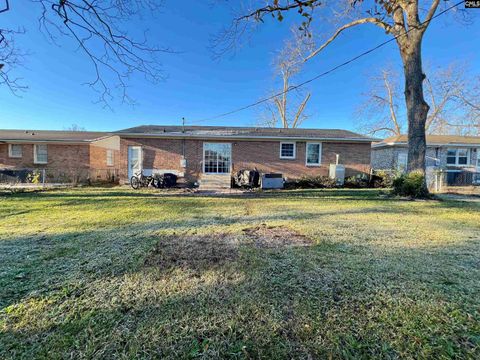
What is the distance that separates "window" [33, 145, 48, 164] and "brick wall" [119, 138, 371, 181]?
784cm

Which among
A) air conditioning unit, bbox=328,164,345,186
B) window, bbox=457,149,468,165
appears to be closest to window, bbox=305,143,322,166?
air conditioning unit, bbox=328,164,345,186

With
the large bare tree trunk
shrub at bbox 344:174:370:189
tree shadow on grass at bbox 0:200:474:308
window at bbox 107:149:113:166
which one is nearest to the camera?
tree shadow on grass at bbox 0:200:474:308

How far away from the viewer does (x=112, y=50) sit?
4.04m

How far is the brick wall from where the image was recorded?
13.9 metres

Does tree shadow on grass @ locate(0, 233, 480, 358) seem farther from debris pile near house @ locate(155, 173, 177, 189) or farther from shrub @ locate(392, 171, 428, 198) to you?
debris pile near house @ locate(155, 173, 177, 189)

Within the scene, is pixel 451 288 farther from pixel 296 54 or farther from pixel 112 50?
pixel 296 54

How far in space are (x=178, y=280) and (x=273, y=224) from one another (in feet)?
9.92

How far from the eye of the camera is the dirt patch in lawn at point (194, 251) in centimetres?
317

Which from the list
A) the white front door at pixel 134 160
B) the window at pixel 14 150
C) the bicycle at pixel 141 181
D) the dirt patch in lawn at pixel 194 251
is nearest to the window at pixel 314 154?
the bicycle at pixel 141 181

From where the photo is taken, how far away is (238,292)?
2443 mm

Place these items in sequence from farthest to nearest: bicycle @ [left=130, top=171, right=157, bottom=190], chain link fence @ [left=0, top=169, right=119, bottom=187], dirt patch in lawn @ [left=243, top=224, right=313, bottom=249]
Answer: chain link fence @ [left=0, top=169, right=119, bottom=187] → bicycle @ [left=130, top=171, right=157, bottom=190] → dirt patch in lawn @ [left=243, top=224, right=313, bottom=249]

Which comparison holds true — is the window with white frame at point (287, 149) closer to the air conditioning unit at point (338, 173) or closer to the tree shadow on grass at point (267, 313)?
the air conditioning unit at point (338, 173)

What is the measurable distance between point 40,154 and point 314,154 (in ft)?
63.3

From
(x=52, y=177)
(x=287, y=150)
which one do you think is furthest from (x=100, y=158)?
(x=287, y=150)
